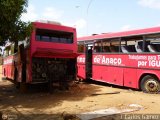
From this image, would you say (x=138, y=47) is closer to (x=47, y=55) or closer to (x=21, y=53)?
(x=47, y=55)

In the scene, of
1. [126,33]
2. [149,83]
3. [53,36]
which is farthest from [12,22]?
[149,83]

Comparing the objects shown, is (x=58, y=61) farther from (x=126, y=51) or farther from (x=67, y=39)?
(x=126, y=51)

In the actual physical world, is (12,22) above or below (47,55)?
above

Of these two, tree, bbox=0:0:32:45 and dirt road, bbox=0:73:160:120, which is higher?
tree, bbox=0:0:32:45

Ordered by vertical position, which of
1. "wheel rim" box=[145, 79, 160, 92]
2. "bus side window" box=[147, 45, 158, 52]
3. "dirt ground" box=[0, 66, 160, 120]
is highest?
"bus side window" box=[147, 45, 158, 52]

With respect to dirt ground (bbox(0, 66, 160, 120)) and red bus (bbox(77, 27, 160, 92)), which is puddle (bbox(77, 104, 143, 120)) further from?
red bus (bbox(77, 27, 160, 92))

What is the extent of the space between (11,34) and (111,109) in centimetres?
500

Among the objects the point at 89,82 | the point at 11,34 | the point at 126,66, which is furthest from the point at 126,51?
the point at 11,34

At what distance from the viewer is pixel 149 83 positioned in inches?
525

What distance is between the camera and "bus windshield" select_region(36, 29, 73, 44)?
13367 millimetres

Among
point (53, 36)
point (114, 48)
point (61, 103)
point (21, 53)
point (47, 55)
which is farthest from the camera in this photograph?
point (114, 48)

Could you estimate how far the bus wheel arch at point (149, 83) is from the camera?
13.1 metres

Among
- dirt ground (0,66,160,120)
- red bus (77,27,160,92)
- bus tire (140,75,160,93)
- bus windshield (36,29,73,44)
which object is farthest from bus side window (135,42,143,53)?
bus windshield (36,29,73,44)

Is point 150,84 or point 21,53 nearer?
point 150,84
